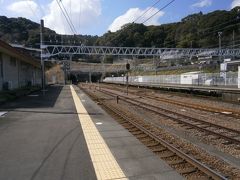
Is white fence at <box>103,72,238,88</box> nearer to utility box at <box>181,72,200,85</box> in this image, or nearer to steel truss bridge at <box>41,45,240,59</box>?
utility box at <box>181,72,200,85</box>

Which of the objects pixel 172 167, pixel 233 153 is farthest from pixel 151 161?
pixel 233 153

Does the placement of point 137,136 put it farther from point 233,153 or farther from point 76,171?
point 76,171

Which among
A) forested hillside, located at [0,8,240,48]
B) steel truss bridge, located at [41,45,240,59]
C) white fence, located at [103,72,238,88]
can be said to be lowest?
white fence, located at [103,72,238,88]

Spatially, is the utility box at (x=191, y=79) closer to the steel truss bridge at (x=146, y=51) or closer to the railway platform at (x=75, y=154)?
the railway platform at (x=75, y=154)

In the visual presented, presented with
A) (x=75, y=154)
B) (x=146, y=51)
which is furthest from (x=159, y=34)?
(x=75, y=154)

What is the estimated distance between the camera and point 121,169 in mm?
7879

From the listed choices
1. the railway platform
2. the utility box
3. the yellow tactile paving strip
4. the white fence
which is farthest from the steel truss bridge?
the yellow tactile paving strip

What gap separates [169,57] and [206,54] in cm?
1103

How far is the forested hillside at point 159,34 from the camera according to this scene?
99.9 m

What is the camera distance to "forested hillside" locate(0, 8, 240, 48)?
9988cm

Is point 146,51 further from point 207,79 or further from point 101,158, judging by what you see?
point 101,158

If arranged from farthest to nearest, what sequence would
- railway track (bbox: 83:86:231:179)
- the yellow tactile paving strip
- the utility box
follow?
1. the utility box
2. the yellow tactile paving strip
3. railway track (bbox: 83:86:231:179)

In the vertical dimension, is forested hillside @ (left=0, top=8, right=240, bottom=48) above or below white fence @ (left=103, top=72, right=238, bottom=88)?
above

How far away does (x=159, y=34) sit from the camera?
130 m
